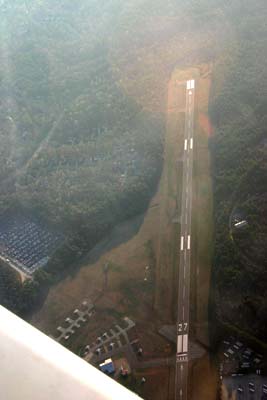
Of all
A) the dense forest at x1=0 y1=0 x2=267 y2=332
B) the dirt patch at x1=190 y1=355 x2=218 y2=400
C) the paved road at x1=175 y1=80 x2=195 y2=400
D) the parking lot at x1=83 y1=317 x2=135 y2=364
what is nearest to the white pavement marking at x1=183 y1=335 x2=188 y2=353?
the paved road at x1=175 y1=80 x2=195 y2=400

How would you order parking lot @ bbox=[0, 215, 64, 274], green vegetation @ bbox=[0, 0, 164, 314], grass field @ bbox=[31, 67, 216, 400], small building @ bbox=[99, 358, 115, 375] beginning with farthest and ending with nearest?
green vegetation @ bbox=[0, 0, 164, 314], parking lot @ bbox=[0, 215, 64, 274], grass field @ bbox=[31, 67, 216, 400], small building @ bbox=[99, 358, 115, 375]

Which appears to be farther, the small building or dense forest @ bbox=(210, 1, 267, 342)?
dense forest @ bbox=(210, 1, 267, 342)

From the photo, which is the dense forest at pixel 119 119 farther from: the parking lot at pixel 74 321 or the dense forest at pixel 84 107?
the parking lot at pixel 74 321

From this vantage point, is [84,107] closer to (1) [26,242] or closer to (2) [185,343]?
(1) [26,242]

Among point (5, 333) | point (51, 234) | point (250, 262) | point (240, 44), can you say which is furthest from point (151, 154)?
point (5, 333)

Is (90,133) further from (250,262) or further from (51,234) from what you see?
(250,262)

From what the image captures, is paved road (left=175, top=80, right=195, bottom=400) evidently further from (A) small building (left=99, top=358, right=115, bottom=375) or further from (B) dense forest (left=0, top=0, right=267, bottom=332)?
(A) small building (left=99, top=358, right=115, bottom=375)
